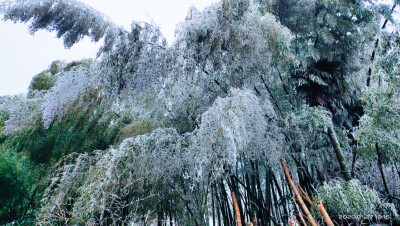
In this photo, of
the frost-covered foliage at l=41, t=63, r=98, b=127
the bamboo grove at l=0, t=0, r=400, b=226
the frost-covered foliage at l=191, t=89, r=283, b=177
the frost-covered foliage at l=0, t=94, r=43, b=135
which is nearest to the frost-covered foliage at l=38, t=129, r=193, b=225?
the bamboo grove at l=0, t=0, r=400, b=226

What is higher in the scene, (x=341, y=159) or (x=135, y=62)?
(x=135, y=62)

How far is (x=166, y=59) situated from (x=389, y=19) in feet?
11.2

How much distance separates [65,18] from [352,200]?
3.87 metres

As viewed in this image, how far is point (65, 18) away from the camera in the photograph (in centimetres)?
307

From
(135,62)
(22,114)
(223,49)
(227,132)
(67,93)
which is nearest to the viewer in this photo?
(227,132)

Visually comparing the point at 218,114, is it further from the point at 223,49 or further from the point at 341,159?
the point at 341,159

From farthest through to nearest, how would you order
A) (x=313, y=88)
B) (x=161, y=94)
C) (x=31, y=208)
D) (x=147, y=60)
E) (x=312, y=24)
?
(x=31, y=208), (x=312, y=24), (x=313, y=88), (x=161, y=94), (x=147, y=60)

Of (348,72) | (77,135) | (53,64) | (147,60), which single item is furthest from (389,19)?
(53,64)

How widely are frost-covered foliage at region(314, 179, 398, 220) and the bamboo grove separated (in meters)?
0.01

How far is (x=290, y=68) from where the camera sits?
11.7 ft

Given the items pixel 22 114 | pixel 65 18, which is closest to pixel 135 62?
pixel 65 18

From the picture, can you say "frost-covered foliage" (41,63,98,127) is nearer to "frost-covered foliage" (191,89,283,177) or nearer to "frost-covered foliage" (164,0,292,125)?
"frost-covered foliage" (164,0,292,125)

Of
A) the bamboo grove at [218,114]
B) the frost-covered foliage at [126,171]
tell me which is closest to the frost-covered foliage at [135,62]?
the bamboo grove at [218,114]

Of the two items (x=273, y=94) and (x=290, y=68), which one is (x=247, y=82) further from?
(x=290, y=68)
